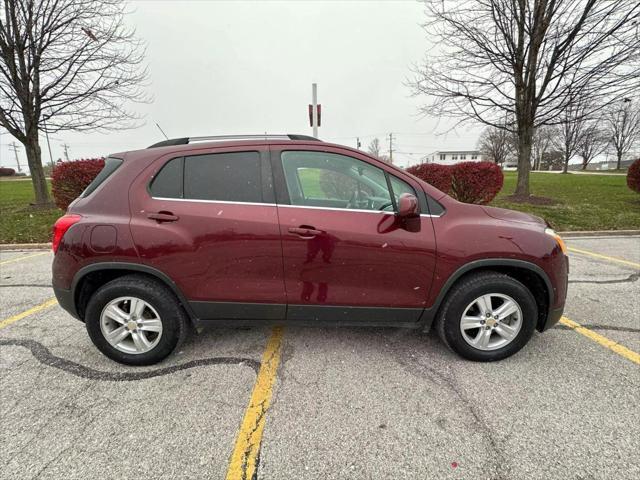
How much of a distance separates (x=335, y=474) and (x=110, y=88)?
12.3 meters

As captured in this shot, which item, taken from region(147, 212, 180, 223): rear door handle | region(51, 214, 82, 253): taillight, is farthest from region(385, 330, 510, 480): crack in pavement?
region(51, 214, 82, 253): taillight

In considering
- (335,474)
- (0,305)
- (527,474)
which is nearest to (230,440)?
(335,474)

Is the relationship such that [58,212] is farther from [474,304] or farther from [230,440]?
[474,304]

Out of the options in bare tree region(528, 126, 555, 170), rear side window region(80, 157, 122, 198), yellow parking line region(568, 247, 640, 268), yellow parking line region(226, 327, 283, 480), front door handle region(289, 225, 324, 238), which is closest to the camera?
yellow parking line region(226, 327, 283, 480)

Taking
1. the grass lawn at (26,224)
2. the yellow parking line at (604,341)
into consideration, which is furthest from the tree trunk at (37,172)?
the yellow parking line at (604,341)

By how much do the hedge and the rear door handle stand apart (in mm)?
9279

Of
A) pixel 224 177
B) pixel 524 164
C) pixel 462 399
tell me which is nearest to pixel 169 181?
pixel 224 177

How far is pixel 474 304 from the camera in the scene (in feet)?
8.20

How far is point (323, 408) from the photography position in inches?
81.5

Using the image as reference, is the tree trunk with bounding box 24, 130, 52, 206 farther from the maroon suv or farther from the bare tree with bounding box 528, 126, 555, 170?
the bare tree with bounding box 528, 126, 555, 170

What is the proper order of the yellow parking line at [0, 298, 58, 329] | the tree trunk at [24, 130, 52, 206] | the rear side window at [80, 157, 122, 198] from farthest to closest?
the tree trunk at [24, 130, 52, 206], the yellow parking line at [0, 298, 58, 329], the rear side window at [80, 157, 122, 198]

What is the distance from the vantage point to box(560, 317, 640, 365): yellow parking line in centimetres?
261

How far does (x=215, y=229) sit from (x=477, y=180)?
9349mm

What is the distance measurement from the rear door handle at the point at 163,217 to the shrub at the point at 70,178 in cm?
833
